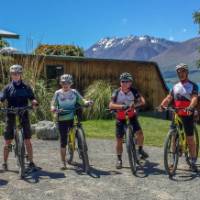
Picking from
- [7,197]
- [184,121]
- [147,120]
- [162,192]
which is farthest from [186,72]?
[147,120]

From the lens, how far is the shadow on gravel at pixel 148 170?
356 inches

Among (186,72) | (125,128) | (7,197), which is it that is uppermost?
(186,72)

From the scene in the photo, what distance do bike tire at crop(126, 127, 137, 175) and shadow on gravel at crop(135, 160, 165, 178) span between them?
16 cm

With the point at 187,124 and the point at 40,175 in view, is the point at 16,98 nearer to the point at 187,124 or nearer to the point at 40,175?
the point at 40,175

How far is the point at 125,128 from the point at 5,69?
8334 mm

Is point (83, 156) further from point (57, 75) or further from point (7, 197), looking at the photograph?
point (57, 75)

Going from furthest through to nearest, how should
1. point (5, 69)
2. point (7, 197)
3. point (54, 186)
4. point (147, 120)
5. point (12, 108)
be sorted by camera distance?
point (147, 120)
point (5, 69)
point (12, 108)
point (54, 186)
point (7, 197)

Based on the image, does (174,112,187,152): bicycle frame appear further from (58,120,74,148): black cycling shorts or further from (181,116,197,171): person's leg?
(58,120,74,148): black cycling shorts

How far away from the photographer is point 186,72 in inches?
355

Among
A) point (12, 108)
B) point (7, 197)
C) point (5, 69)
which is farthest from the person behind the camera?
point (5, 69)

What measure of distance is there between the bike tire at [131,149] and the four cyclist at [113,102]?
1.09 feet

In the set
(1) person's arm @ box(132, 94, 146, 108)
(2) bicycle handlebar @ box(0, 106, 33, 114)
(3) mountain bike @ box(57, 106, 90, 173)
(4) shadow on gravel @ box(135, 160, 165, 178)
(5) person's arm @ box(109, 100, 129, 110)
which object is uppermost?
(1) person's arm @ box(132, 94, 146, 108)

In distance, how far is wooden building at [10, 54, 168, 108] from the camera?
1875 centimetres

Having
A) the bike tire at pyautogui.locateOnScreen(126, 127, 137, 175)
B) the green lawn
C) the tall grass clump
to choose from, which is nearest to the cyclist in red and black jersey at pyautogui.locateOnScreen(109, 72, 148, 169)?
the bike tire at pyautogui.locateOnScreen(126, 127, 137, 175)
